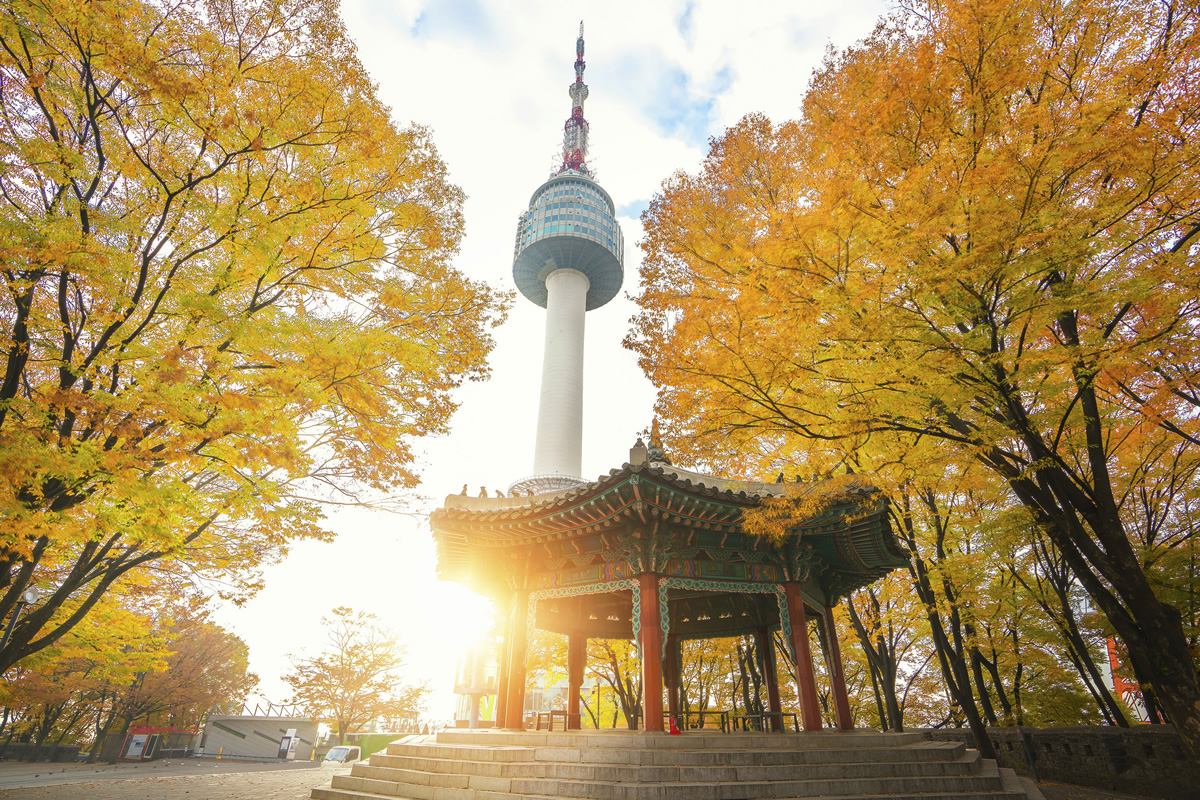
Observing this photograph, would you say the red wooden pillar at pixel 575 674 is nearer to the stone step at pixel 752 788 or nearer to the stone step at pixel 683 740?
the stone step at pixel 683 740

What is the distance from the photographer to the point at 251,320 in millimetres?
7934

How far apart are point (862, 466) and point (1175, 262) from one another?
717cm

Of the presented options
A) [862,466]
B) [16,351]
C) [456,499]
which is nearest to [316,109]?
[16,351]

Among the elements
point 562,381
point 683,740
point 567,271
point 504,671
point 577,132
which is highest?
point 577,132

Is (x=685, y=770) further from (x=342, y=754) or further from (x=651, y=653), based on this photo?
(x=342, y=754)

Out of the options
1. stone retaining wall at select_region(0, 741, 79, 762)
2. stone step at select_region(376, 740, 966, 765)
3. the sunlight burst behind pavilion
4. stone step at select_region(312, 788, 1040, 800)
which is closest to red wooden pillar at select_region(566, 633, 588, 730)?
the sunlight burst behind pavilion

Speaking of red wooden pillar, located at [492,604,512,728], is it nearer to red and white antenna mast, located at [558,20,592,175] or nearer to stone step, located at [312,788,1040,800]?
stone step, located at [312,788,1040,800]

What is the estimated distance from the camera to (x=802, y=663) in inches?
446

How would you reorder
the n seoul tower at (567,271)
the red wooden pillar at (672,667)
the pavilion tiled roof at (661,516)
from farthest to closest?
the n seoul tower at (567,271)
the red wooden pillar at (672,667)
the pavilion tiled roof at (661,516)

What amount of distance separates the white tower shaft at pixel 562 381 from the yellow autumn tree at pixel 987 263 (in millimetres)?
37814

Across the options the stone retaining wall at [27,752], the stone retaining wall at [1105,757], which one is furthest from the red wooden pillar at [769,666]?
the stone retaining wall at [27,752]

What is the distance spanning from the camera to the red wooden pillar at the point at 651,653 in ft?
33.3

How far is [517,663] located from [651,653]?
3.44 m

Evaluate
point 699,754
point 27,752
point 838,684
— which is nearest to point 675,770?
point 699,754
